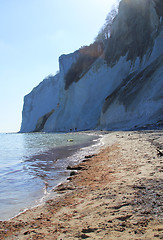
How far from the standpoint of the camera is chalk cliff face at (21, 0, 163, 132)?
22228 mm

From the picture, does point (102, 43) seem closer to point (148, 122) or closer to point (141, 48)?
point (141, 48)

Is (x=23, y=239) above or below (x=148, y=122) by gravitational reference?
below

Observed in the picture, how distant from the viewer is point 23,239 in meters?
2.11

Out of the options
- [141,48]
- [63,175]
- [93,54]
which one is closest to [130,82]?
[141,48]

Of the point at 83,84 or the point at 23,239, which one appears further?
the point at 83,84

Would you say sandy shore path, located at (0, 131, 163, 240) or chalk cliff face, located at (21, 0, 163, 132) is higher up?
chalk cliff face, located at (21, 0, 163, 132)

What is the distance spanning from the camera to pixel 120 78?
31734 millimetres

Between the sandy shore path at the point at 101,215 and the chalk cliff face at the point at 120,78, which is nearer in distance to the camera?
the sandy shore path at the point at 101,215

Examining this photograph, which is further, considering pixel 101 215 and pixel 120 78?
pixel 120 78

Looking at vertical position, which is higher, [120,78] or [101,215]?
[120,78]

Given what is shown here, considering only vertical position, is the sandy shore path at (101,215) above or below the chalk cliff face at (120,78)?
below

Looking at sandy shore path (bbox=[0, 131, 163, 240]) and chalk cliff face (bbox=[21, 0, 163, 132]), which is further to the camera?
chalk cliff face (bbox=[21, 0, 163, 132])

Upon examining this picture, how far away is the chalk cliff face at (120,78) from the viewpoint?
72.9 feet

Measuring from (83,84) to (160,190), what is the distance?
37.4 m
